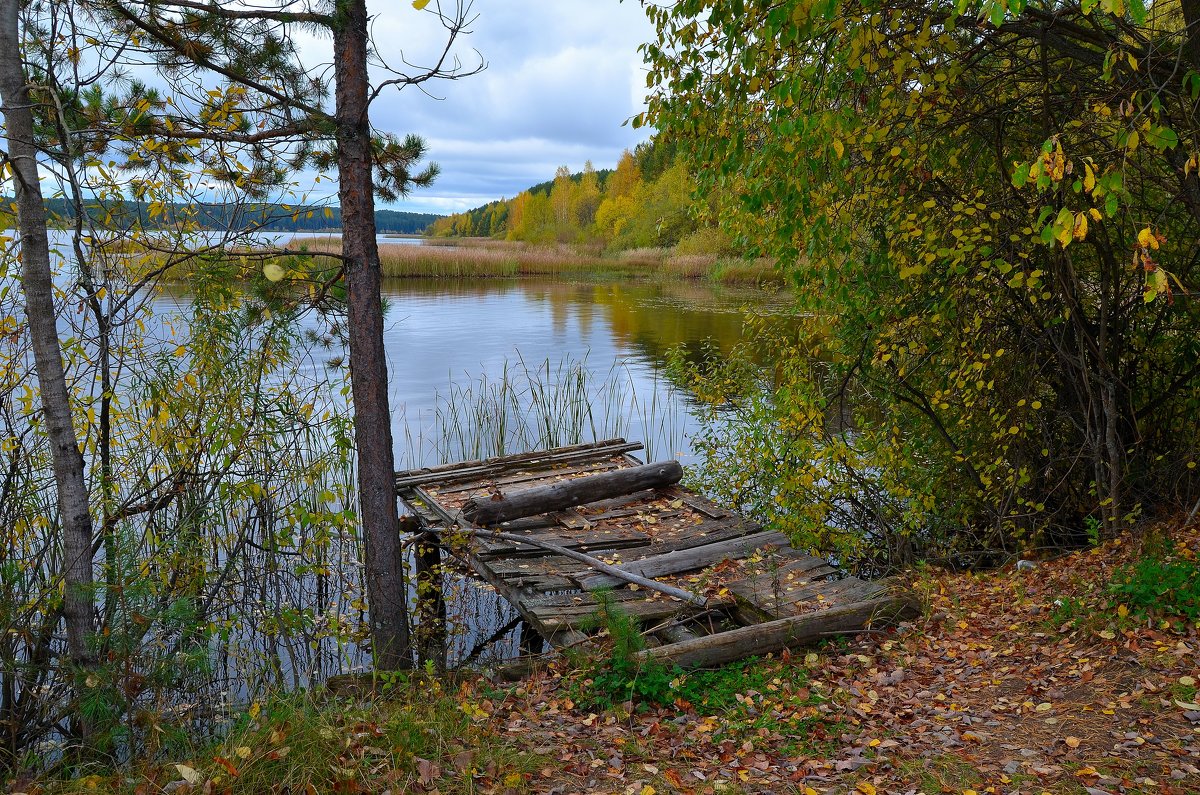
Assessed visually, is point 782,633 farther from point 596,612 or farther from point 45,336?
point 45,336

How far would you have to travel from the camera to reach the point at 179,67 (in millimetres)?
4598

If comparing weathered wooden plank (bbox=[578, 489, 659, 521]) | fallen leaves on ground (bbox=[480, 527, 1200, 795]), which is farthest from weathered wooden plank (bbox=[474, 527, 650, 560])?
fallen leaves on ground (bbox=[480, 527, 1200, 795])

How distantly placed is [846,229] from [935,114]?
1.04 meters

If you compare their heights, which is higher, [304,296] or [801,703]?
[304,296]

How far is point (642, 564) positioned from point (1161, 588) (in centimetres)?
321

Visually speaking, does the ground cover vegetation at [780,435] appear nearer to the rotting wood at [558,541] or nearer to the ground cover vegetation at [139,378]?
the ground cover vegetation at [139,378]

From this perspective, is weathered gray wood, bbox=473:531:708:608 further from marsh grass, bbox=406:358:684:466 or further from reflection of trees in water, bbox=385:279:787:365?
reflection of trees in water, bbox=385:279:787:365

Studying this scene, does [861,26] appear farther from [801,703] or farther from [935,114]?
[801,703]

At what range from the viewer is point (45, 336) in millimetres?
3988

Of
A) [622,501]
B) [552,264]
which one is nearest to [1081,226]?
[622,501]

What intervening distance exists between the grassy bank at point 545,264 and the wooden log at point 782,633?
24345mm

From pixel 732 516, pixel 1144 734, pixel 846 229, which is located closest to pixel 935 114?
pixel 846 229

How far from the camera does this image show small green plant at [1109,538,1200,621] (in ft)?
14.9

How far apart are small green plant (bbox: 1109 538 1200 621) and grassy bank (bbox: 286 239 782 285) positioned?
24.5 metres
